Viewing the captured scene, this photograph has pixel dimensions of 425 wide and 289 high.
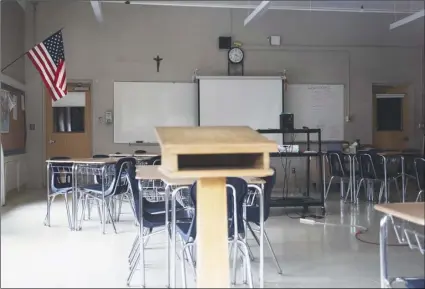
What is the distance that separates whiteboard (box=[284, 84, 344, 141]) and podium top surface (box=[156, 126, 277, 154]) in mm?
7261

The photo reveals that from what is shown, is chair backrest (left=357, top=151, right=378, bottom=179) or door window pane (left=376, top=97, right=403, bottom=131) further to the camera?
door window pane (left=376, top=97, right=403, bottom=131)

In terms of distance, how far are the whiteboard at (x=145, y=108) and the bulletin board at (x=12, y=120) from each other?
1.67m

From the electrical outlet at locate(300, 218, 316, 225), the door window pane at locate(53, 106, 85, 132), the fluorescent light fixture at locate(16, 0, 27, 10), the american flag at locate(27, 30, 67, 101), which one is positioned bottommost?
the electrical outlet at locate(300, 218, 316, 225)

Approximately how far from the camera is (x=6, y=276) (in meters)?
2.02

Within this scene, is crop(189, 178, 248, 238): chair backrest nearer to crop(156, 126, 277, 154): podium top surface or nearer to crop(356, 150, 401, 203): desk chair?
crop(156, 126, 277, 154): podium top surface

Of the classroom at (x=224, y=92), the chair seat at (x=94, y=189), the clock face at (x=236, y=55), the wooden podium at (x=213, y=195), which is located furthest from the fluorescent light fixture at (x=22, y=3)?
the wooden podium at (x=213, y=195)

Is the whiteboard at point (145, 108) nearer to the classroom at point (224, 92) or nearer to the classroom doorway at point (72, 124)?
the classroom at point (224, 92)

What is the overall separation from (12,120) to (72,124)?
131 centimetres

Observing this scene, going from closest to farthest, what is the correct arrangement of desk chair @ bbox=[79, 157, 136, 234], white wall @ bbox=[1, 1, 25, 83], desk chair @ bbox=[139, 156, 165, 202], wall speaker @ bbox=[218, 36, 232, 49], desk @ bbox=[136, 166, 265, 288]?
desk @ bbox=[136, 166, 265, 288]
desk chair @ bbox=[139, 156, 165, 202]
desk chair @ bbox=[79, 157, 136, 234]
white wall @ bbox=[1, 1, 25, 83]
wall speaker @ bbox=[218, 36, 232, 49]

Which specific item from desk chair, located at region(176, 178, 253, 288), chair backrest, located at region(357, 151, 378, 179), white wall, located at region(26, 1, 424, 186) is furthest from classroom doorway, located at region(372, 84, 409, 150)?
desk chair, located at region(176, 178, 253, 288)

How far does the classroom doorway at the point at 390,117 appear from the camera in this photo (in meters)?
9.89

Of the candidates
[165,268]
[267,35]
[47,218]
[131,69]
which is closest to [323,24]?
[267,35]

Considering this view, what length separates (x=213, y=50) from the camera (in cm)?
916

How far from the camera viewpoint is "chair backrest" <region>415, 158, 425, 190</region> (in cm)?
583
